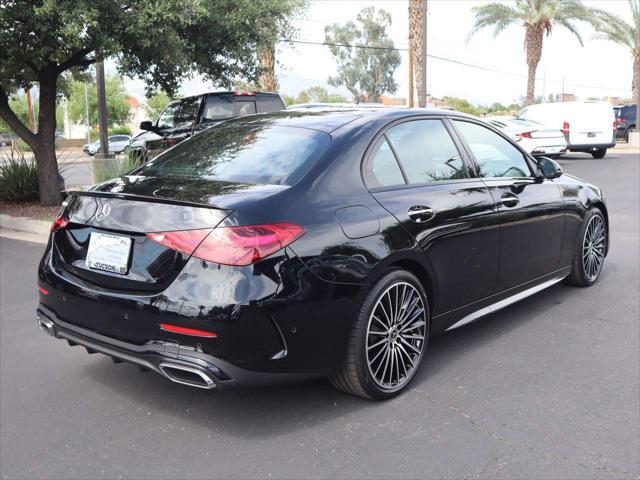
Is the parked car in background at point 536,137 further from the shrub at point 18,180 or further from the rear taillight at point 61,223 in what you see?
the rear taillight at point 61,223

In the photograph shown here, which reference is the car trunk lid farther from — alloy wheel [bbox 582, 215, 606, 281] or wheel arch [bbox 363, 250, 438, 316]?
alloy wheel [bbox 582, 215, 606, 281]

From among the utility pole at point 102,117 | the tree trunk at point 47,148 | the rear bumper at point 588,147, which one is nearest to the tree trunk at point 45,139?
the tree trunk at point 47,148

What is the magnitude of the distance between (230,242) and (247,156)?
941 mm

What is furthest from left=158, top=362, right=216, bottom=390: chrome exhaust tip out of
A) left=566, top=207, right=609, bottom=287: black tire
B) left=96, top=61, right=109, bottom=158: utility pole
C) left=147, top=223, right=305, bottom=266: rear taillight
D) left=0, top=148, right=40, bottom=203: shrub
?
left=96, top=61, right=109, bottom=158: utility pole

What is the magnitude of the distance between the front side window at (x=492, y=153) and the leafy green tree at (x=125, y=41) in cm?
583

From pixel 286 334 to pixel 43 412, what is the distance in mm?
1536

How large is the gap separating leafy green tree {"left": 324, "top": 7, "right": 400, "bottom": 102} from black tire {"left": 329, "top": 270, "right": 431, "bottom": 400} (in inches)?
2709

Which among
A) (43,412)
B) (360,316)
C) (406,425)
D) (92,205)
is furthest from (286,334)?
(43,412)

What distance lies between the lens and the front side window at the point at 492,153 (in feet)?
15.2

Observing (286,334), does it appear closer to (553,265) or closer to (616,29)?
(553,265)

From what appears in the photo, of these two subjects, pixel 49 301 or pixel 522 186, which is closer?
pixel 49 301

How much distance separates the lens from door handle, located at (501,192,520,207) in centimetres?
460

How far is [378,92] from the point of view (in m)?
75.1

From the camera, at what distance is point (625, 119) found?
1323 inches
